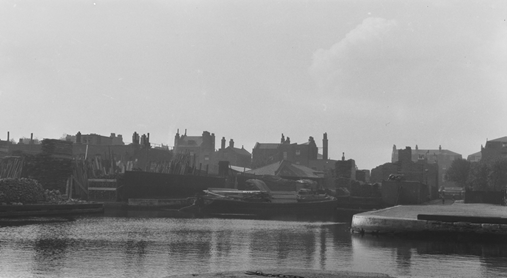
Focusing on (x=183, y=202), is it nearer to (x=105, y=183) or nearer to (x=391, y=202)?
(x=105, y=183)

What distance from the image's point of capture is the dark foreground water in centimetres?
1471

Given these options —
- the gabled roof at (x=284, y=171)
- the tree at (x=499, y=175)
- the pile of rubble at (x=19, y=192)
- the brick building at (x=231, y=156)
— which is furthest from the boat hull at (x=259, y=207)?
the brick building at (x=231, y=156)

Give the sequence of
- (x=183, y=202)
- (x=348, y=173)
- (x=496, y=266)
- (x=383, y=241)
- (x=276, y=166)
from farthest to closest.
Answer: (x=276, y=166) < (x=348, y=173) < (x=183, y=202) < (x=383, y=241) < (x=496, y=266)

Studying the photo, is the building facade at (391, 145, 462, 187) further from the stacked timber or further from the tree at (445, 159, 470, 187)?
the stacked timber

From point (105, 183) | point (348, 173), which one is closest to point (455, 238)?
point (105, 183)

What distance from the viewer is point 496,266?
53.4 feet

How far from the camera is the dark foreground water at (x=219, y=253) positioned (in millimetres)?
14711

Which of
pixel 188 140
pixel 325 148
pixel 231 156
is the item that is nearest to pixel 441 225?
pixel 231 156

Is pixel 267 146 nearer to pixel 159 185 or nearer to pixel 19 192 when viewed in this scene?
pixel 159 185

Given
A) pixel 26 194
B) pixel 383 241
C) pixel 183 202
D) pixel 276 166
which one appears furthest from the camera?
pixel 276 166

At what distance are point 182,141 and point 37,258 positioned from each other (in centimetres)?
11385

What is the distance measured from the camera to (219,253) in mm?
18469

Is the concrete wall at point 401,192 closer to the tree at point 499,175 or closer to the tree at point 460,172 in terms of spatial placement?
the tree at point 499,175

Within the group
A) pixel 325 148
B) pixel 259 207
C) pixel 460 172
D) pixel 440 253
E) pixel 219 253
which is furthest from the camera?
pixel 325 148
